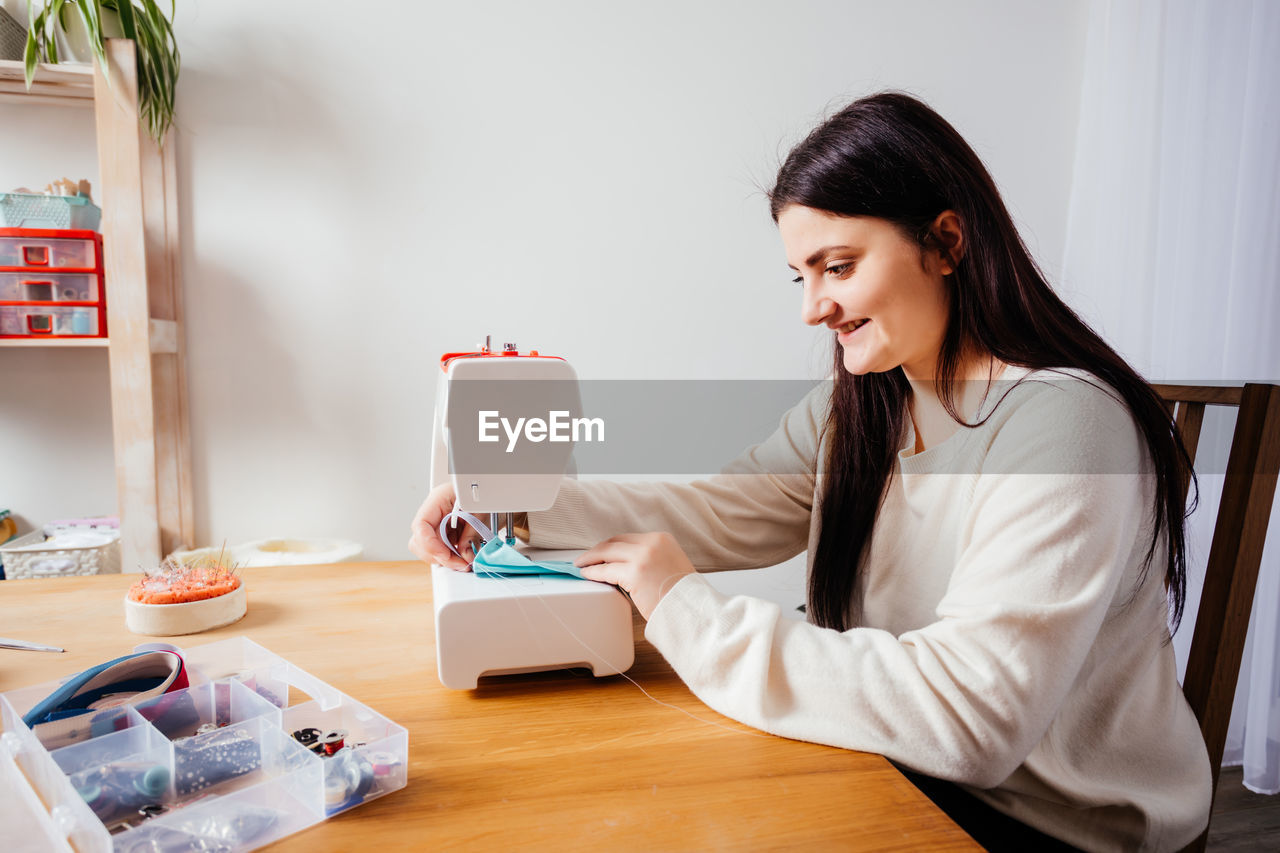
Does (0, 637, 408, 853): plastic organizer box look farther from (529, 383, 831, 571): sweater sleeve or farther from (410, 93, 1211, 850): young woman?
(529, 383, 831, 571): sweater sleeve

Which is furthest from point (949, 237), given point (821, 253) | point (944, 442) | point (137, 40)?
point (137, 40)

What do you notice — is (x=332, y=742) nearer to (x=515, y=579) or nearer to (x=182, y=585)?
(x=515, y=579)

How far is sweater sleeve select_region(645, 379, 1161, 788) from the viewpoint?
752 millimetres

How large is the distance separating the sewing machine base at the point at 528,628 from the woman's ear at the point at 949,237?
23.4 inches

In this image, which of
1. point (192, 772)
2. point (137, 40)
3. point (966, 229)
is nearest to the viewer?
point (192, 772)

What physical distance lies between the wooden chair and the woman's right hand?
3.03ft

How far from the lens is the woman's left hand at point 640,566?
877mm

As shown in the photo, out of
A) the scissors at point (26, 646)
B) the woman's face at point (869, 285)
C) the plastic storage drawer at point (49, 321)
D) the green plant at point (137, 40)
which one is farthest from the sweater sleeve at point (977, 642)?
the green plant at point (137, 40)

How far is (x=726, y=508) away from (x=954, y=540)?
1.31 feet

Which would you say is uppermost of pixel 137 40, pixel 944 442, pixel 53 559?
pixel 137 40

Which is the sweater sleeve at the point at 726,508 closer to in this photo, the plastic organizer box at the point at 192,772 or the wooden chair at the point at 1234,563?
the plastic organizer box at the point at 192,772

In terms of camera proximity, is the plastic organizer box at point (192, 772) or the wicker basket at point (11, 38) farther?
the wicker basket at point (11, 38)

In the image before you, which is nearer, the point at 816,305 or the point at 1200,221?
the point at 816,305

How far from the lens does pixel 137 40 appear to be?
1.75 m
